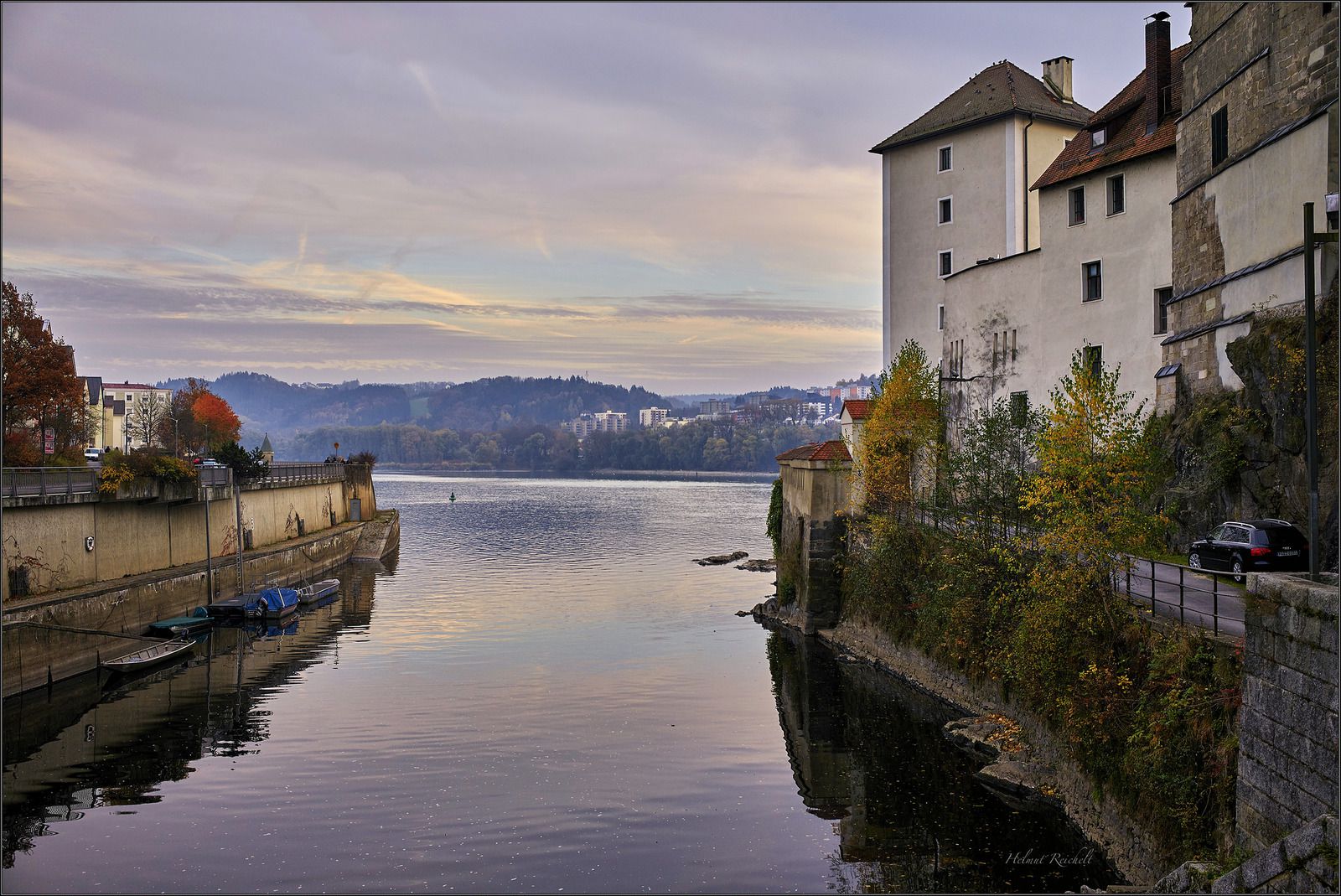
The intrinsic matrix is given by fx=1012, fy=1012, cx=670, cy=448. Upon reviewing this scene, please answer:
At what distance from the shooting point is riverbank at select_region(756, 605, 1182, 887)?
56.6 ft

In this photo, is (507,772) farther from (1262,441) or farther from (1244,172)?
(1244,172)

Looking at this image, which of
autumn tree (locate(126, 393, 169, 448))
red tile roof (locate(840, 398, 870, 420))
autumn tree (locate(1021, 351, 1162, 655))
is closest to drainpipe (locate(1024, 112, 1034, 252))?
red tile roof (locate(840, 398, 870, 420))

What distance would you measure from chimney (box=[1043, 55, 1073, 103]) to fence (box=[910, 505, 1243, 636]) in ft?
98.1

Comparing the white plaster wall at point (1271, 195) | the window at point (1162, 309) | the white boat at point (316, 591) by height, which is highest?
the white plaster wall at point (1271, 195)

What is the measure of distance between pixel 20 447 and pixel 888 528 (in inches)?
1548

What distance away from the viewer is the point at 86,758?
1057 inches

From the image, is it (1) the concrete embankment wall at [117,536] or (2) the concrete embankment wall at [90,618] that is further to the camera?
(1) the concrete embankment wall at [117,536]

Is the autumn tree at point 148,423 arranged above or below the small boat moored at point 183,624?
above

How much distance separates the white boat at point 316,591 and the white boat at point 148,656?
13.6m

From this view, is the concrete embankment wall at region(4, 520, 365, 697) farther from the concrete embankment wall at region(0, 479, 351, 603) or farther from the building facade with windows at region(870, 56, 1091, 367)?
the building facade with windows at region(870, 56, 1091, 367)

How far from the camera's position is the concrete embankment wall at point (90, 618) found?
3156cm

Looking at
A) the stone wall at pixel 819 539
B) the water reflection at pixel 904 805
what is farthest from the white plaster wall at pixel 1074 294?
the water reflection at pixel 904 805

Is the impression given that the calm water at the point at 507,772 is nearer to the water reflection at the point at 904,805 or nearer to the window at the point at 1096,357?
the water reflection at the point at 904,805

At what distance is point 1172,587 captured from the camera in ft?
74.0
